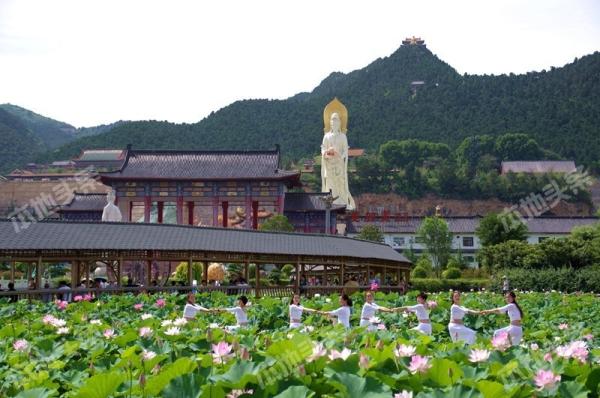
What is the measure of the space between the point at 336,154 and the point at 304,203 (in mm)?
5758

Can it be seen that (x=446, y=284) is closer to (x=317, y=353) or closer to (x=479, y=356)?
(x=479, y=356)

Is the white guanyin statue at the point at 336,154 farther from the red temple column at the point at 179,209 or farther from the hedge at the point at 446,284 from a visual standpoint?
the hedge at the point at 446,284

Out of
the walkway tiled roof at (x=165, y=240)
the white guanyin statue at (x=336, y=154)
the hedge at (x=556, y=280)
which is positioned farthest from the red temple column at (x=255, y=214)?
the walkway tiled roof at (x=165, y=240)

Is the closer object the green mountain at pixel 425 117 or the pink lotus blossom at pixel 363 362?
the pink lotus blossom at pixel 363 362

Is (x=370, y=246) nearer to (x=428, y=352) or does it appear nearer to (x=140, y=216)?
(x=428, y=352)

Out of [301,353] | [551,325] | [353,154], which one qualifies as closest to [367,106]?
[353,154]

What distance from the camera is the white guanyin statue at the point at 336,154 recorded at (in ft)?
181

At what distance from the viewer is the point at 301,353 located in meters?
4.94

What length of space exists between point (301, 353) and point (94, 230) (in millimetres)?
16653

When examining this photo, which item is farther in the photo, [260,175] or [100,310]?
[260,175]

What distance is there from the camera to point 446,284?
3903 centimetres

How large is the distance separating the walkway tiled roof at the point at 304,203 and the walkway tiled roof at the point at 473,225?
8.79 m

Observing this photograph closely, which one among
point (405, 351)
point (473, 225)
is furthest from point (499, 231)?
point (405, 351)

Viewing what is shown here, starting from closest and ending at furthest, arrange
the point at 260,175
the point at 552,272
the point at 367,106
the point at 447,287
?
the point at 552,272 < the point at 447,287 < the point at 260,175 < the point at 367,106
